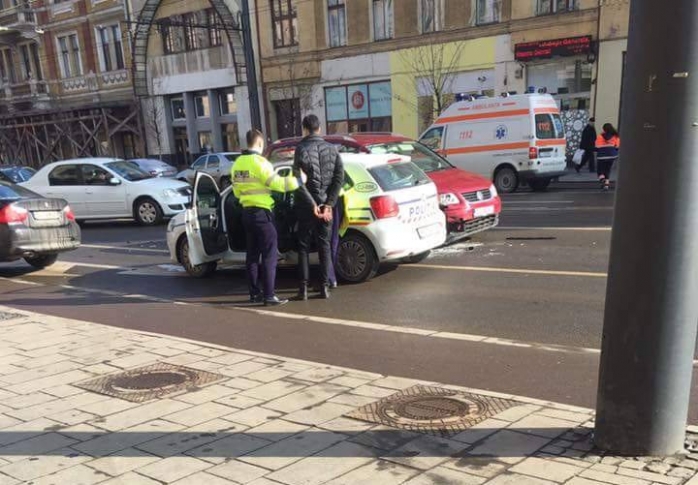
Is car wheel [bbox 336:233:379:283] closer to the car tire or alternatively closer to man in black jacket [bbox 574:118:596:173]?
the car tire

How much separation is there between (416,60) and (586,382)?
23.9 metres

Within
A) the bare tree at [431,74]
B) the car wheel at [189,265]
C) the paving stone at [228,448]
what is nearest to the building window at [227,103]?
the bare tree at [431,74]

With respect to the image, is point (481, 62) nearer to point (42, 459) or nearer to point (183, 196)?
point (183, 196)

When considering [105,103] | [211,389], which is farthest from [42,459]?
[105,103]

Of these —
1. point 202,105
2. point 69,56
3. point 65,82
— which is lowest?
point 202,105

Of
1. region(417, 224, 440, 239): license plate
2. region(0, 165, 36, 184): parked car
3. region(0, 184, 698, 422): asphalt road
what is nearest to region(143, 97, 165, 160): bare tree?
region(0, 165, 36, 184): parked car

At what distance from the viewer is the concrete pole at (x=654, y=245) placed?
9.53ft

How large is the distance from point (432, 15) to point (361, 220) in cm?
2074

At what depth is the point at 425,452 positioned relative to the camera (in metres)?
3.50

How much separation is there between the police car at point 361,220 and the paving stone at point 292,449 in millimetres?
4272

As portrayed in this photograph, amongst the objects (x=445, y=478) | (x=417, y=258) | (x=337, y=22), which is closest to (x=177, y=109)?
(x=337, y=22)

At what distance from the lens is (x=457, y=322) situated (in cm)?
628

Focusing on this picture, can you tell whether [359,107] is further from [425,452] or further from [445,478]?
[445,478]

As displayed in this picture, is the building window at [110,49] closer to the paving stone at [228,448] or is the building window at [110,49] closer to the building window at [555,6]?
the building window at [555,6]
